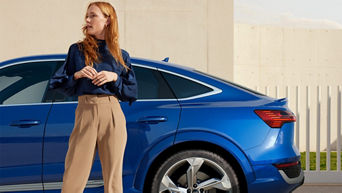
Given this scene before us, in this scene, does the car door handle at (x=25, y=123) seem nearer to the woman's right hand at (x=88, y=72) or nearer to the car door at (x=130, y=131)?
the car door at (x=130, y=131)

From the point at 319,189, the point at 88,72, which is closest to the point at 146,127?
the point at 88,72

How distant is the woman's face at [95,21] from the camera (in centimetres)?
408

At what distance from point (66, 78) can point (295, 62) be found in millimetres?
11931

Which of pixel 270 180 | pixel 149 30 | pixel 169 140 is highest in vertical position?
pixel 149 30

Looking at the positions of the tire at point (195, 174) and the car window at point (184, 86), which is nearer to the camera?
the tire at point (195, 174)

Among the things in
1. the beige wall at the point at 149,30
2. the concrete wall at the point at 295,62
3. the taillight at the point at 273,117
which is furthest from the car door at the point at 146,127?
the concrete wall at the point at 295,62

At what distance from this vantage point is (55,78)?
163 inches

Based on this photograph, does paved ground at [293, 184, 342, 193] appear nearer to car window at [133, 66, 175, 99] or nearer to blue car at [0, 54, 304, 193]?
blue car at [0, 54, 304, 193]

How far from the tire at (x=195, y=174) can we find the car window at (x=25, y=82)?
3.87ft

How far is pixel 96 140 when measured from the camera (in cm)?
418

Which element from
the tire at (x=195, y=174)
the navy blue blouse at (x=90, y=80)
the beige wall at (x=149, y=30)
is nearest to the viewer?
the navy blue blouse at (x=90, y=80)

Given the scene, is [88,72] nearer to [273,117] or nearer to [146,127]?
[146,127]

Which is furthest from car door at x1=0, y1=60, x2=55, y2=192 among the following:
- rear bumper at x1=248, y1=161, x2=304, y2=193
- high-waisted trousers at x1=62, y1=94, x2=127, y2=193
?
rear bumper at x1=248, y1=161, x2=304, y2=193

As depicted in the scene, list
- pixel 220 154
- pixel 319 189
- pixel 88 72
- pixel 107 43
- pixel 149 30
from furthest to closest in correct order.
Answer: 1. pixel 149 30
2. pixel 319 189
3. pixel 220 154
4. pixel 107 43
5. pixel 88 72
